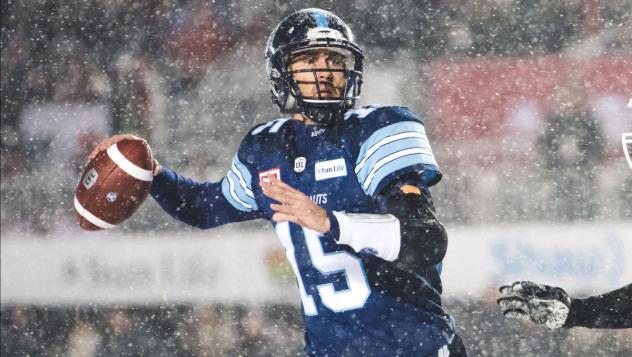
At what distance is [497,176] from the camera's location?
2.67 m

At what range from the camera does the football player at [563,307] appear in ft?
5.74

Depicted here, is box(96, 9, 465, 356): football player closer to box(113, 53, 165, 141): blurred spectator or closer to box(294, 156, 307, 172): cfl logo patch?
box(294, 156, 307, 172): cfl logo patch

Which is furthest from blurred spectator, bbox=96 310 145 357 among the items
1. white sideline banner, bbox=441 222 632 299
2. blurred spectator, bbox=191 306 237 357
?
white sideline banner, bbox=441 222 632 299

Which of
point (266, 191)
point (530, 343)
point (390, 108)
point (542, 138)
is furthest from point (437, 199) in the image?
point (266, 191)

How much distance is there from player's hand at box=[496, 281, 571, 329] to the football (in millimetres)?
1005

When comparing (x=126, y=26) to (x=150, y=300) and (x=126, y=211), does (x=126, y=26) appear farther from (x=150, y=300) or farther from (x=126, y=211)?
(x=126, y=211)

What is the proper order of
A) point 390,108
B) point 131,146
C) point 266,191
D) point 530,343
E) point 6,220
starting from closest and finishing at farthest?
1. point 266,191
2. point 390,108
3. point 131,146
4. point 530,343
5. point 6,220

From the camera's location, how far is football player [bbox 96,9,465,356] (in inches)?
56.0

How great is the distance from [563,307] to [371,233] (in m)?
0.66

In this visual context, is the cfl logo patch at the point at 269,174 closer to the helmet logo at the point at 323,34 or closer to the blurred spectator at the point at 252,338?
the helmet logo at the point at 323,34

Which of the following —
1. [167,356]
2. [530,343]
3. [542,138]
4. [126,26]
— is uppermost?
[542,138]

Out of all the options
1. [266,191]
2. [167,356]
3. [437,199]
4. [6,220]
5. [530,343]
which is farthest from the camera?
[6,220]

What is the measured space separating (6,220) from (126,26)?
45.4 inches

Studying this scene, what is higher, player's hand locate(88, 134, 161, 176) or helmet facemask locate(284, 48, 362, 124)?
helmet facemask locate(284, 48, 362, 124)
